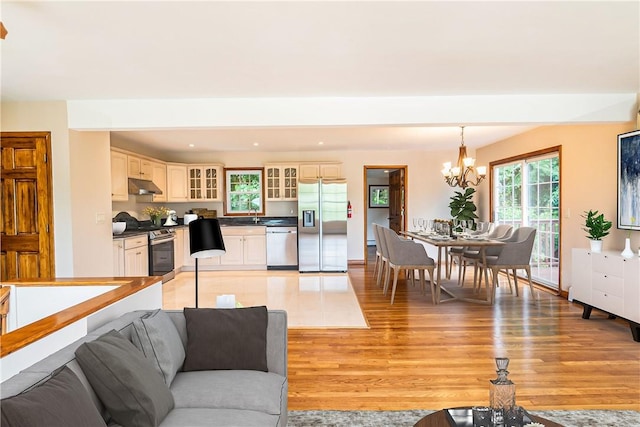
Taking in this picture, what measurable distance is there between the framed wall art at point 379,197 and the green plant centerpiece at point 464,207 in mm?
4415

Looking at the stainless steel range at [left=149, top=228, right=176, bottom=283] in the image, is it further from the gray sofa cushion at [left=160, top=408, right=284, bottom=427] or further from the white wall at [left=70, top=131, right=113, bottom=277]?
the gray sofa cushion at [left=160, top=408, right=284, bottom=427]

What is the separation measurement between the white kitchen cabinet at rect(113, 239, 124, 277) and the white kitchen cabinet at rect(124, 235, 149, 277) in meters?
0.07

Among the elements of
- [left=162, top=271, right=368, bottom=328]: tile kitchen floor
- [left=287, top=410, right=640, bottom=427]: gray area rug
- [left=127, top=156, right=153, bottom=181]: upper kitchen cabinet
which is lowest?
[left=287, top=410, right=640, bottom=427]: gray area rug

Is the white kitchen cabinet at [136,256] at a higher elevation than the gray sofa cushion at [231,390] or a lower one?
higher

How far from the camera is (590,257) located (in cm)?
438

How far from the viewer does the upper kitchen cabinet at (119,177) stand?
5.67 m

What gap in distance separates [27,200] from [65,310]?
259cm

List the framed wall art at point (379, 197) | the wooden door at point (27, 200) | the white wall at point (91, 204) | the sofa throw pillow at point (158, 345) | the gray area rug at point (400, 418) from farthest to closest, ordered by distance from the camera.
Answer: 1. the framed wall art at point (379, 197)
2. the white wall at point (91, 204)
3. the wooden door at point (27, 200)
4. the gray area rug at point (400, 418)
5. the sofa throw pillow at point (158, 345)

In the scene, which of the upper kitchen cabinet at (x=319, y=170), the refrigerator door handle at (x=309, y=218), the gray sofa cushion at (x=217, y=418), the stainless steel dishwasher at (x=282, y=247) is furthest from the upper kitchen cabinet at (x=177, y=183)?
the gray sofa cushion at (x=217, y=418)

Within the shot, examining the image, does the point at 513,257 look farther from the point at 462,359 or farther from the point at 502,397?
the point at 502,397

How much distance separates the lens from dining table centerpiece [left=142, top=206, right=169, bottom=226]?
729 cm

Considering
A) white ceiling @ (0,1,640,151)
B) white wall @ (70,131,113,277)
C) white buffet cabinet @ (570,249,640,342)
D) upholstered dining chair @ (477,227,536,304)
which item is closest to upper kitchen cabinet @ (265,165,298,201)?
white wall @ (70,131,113,277)

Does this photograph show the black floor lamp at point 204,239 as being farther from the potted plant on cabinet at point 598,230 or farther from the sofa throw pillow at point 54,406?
the potted plant on cabinet at point 598,230

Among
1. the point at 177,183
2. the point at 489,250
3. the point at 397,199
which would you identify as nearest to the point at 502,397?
the point at 489,250
